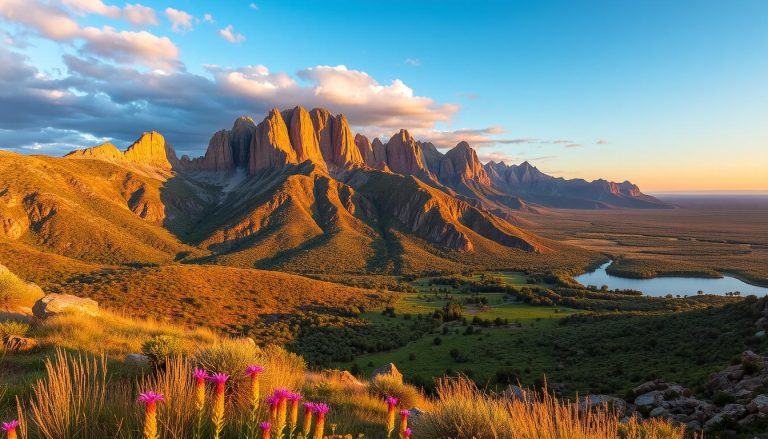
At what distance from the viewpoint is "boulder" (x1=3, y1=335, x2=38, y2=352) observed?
8.84 metres

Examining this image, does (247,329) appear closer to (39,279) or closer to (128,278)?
(128,278)

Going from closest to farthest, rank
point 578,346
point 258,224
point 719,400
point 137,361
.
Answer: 1. point 137,361
2. point 719,400
3. point 578,346
4. point 258,224

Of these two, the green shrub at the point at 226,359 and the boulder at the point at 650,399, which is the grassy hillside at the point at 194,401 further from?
the boulder at the point at 650,399

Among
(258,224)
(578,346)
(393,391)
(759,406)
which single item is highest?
(393,391)

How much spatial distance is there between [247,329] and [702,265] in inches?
6586

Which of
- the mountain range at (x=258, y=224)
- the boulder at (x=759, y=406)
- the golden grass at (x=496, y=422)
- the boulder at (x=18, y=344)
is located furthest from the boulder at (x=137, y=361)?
the mountain range at (x=258, y=224)

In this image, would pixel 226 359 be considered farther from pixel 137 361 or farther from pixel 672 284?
pixel 672 284

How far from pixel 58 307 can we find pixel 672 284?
15210 cm

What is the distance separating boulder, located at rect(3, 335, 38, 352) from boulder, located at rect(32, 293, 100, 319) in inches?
200

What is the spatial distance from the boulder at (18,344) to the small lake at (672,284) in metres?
129

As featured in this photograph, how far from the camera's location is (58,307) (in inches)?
567

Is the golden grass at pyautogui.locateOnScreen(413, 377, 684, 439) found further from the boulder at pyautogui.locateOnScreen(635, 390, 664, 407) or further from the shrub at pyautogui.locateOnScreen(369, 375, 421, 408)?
the boulder at pyautogui.locateOnScreen(635, 390, 664, 407)

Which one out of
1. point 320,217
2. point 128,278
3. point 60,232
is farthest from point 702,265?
point 60,232

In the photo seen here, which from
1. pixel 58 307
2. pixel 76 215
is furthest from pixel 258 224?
pixel 58 307
